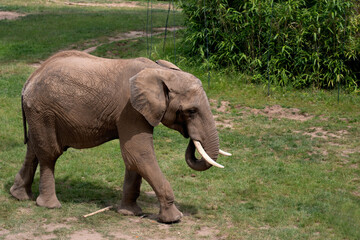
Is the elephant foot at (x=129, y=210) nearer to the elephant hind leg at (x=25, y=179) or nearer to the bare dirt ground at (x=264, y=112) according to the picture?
the elephant hind leg at (x=25, y=179)

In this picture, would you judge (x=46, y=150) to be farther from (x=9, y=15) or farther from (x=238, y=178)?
(x=9, y=15)

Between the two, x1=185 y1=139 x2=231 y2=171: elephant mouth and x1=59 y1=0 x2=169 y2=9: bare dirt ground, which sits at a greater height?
x1=185 y1=139 x2=231 y2=171: elephant mouth

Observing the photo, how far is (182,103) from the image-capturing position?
6.70 metres

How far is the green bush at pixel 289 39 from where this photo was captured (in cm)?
1336

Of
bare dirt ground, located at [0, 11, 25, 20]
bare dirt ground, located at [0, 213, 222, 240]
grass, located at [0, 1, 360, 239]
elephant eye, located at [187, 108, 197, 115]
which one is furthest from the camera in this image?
bare dirt ground, located at [0, 11, 25, 20]

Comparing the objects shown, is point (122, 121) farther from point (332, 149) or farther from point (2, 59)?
point (2, 59)

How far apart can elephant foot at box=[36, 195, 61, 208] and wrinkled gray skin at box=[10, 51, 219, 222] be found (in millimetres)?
13

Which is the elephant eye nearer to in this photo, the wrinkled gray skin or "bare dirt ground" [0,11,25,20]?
the wrinkled gray skin

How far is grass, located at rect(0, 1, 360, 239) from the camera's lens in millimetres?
6879

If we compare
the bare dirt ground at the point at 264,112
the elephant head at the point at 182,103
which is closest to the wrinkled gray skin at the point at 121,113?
the elephant head at the point at 182,103

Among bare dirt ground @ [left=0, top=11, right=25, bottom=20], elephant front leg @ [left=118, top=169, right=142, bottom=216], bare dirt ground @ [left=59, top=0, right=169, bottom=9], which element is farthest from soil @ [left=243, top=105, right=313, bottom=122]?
bare dirt ground @ [left=59, top=0, right=169, bottom=9]

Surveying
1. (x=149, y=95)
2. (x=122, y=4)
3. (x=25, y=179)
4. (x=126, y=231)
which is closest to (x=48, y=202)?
(x=25, y=179)

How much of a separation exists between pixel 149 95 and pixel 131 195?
146cm

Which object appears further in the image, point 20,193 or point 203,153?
point 20,193
